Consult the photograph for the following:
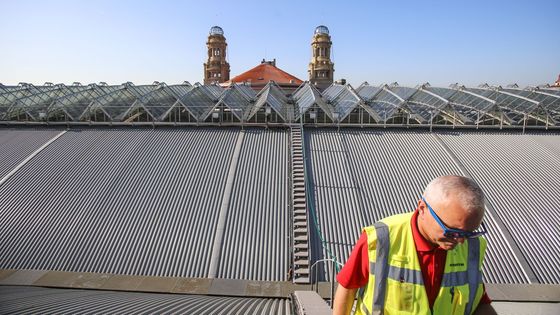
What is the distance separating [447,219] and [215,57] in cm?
6022

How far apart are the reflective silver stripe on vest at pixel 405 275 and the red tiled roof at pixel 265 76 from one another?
54.9m

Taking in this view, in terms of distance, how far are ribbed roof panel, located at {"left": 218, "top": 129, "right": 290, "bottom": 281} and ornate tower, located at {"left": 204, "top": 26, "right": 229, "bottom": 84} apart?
139 feet

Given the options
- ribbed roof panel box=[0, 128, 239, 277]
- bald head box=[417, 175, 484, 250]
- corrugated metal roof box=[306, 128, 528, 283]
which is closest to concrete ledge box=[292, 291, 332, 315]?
bald head box=[417, 175, 484, 250]

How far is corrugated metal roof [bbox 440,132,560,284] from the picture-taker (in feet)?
46.0

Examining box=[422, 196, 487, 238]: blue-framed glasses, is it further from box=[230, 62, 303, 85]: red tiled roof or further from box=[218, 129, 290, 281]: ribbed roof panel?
box=[230, 62, 303, 85]: red tiled roof

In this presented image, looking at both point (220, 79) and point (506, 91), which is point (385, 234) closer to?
point (506, 91)

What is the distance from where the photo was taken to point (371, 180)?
17.4 m

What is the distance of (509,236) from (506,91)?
1901cm

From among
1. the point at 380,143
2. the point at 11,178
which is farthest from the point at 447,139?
the point at 11,178

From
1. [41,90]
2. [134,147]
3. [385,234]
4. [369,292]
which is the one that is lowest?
[369,292]

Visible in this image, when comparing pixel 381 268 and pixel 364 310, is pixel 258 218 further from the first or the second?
pixel 381 268

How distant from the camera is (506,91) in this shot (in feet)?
97.5

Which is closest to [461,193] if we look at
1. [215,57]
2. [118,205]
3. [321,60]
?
[118,205]

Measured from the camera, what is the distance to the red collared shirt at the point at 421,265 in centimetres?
362
